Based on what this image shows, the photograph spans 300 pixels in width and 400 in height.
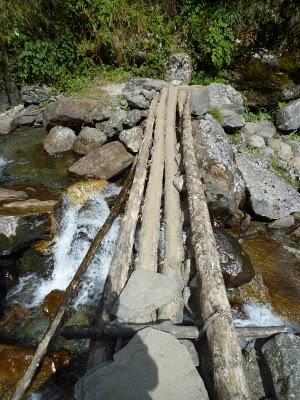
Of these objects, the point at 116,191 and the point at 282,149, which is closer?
the point at 116,191

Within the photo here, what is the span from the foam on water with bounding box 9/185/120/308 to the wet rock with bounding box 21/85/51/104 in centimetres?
501

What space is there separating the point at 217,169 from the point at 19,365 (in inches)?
171

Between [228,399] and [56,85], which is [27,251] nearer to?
[228,399]

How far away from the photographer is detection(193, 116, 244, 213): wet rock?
6047 millimetres

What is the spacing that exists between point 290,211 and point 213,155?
1.73 metres

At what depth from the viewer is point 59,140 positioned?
26.7 feet

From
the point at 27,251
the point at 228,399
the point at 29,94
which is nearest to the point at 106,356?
the point at 228,399

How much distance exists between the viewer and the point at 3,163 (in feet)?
25.1

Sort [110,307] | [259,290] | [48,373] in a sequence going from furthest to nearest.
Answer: [259,290]
[48,373]
[110,307]

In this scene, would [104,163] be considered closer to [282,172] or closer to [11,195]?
[11,195]

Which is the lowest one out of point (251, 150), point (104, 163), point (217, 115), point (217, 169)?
point (104, 163)

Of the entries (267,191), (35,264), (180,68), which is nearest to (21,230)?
(35,264)

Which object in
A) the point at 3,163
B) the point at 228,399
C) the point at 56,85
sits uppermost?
the point at 228,399

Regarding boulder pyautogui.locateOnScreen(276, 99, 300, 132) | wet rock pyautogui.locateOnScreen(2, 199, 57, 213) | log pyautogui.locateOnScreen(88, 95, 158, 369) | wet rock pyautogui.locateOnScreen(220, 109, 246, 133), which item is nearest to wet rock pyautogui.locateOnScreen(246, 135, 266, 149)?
wet rock pyautogui.locateOnScreen(220, 109, 246, 133)
